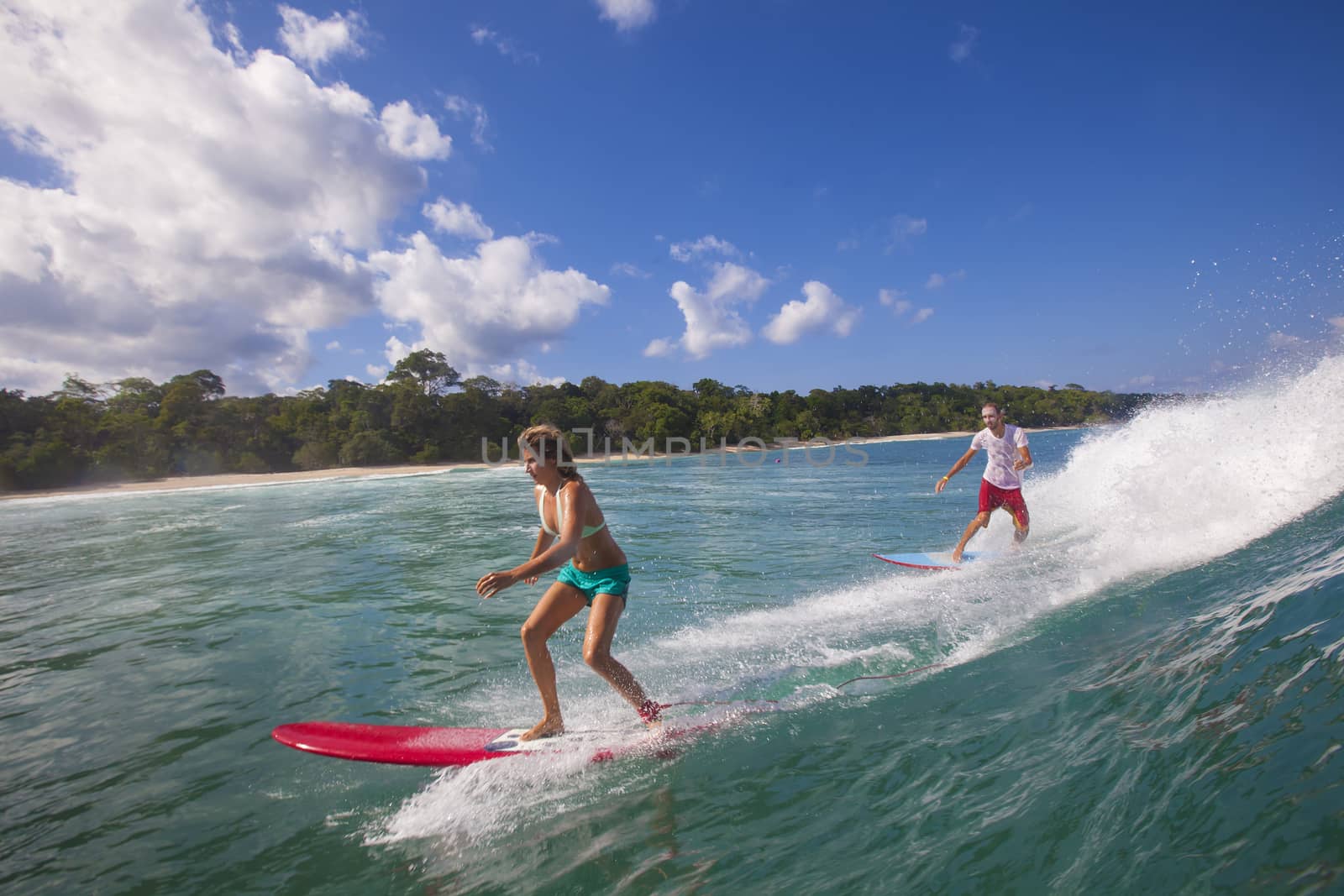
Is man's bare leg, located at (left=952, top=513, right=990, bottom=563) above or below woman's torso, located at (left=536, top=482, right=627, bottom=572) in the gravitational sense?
below

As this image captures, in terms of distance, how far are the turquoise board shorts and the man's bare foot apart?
0.86 metres

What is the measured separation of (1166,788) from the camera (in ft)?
10.2

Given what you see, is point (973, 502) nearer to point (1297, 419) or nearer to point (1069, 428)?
point (1297, 419)

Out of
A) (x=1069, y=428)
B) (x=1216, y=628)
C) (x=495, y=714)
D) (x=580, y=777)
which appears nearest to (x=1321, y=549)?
(x=1216, y=628)

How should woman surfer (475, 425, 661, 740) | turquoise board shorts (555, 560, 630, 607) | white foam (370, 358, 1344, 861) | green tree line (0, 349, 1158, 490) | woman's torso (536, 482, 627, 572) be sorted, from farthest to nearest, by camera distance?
green tree line (0, 349, 1158, 490)
turquoise board shorts (555, 560, 630, 607)
woman's torso (536, 482, 627, 572)
woman surfer (475, 425, 661, 740)
white foam (370, 358, 1344, 861)

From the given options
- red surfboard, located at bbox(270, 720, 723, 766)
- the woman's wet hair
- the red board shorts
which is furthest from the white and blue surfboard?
the woman's wet hair

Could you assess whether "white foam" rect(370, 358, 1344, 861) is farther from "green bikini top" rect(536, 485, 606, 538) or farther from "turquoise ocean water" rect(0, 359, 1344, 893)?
"green bikini top" rect(536, 485, 606, 538)

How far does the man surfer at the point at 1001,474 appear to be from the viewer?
9.76m

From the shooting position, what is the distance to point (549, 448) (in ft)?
14.5

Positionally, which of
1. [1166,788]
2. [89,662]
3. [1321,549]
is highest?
[1321,549]

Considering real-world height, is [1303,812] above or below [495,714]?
above

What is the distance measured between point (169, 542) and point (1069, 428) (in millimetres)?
146971

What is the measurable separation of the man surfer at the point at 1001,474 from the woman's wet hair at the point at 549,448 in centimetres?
710

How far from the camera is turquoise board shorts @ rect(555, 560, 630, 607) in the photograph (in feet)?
15.0
